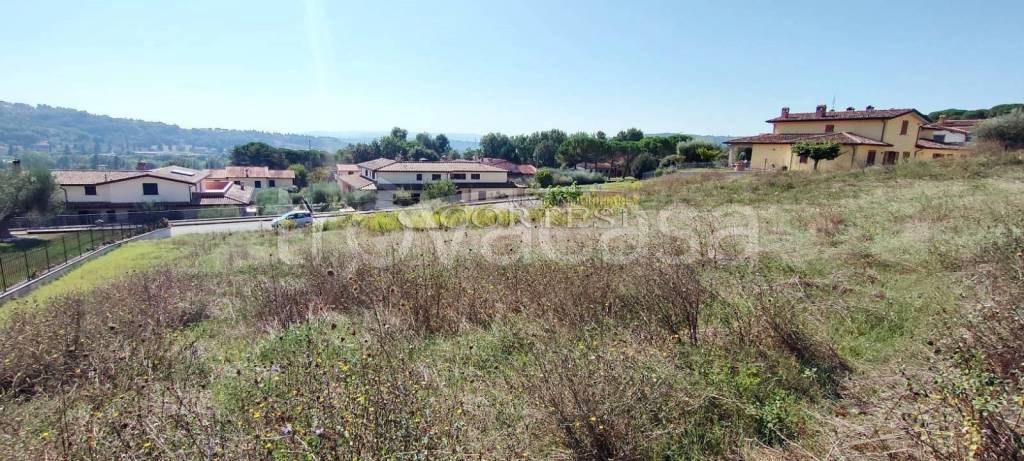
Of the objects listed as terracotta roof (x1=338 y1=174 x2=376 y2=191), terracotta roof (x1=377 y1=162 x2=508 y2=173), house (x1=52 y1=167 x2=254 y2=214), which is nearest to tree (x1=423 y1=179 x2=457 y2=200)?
terracotta roof (x1=377 y1=162 x2=508 y2=173)

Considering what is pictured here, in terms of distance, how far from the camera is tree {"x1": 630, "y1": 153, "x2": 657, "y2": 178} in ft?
156

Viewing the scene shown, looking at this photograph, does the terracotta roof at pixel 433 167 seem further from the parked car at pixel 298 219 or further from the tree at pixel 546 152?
the tree at pixel 546 152

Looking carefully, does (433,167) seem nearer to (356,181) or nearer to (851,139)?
(356,181)

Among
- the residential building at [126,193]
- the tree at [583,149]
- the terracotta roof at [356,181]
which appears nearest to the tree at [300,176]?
the terracotta roof at [356,181]

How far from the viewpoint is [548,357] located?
3469 millimetres

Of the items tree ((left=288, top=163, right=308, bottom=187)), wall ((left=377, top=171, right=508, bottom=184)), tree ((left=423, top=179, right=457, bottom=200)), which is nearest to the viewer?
tree ((left=423, top=179, right=457, bottom=200))

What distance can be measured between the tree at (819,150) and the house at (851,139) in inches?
17.8

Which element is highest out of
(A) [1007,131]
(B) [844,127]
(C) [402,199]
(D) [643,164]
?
(B) [844,127]

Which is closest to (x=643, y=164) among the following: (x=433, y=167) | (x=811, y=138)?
(x=433, y=167)

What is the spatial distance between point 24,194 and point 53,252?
1176 centimetres

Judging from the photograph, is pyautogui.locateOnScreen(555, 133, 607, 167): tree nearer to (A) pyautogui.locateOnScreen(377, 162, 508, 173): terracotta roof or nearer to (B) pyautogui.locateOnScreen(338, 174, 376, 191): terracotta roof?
(A) pyautogui.locateOnScreen(377, 162, 508, 173): terracotta roof

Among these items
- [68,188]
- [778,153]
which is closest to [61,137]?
[68,188]

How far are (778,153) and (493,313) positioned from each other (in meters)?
26.8

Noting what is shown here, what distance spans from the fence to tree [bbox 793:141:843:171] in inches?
1195
